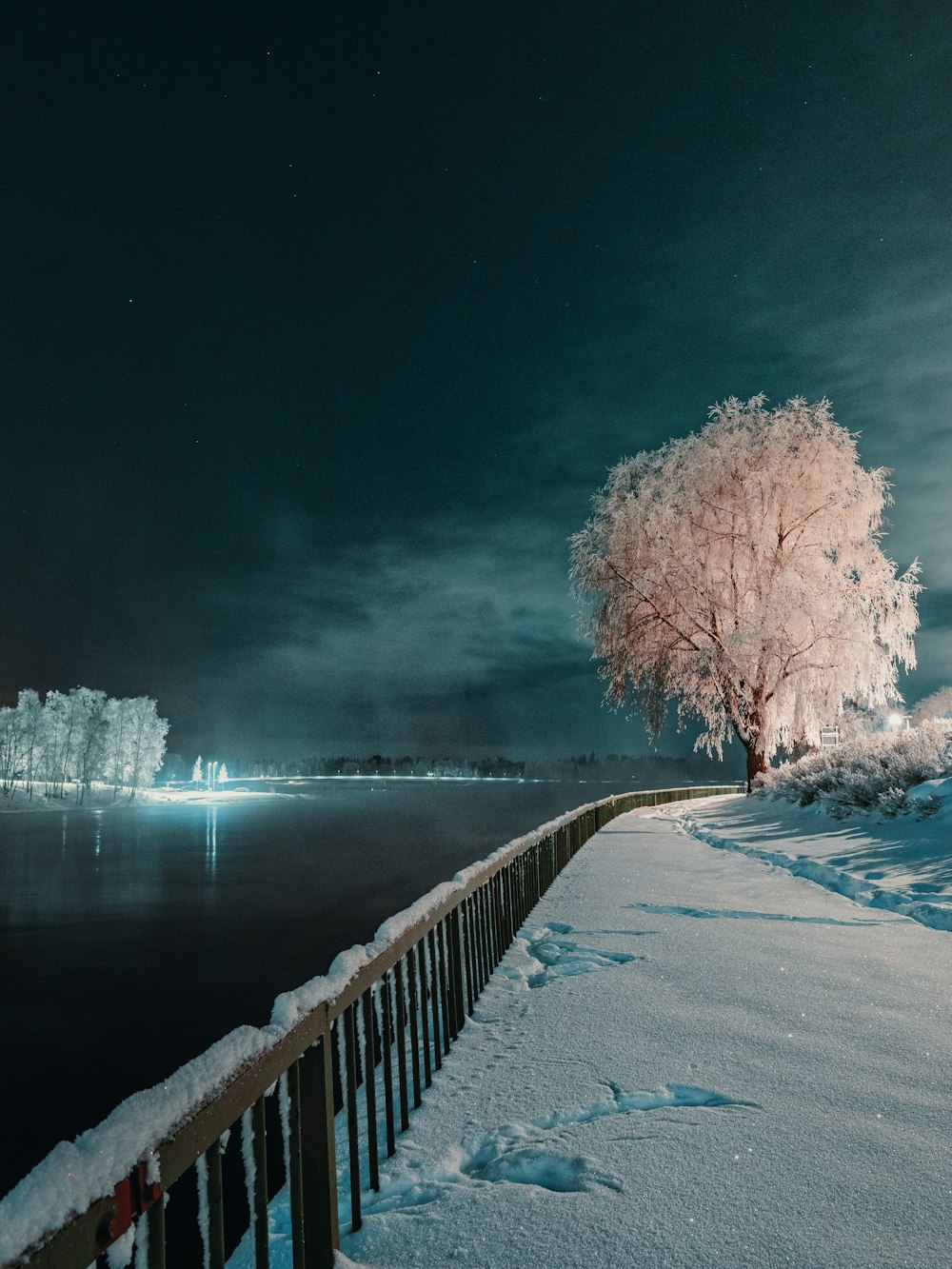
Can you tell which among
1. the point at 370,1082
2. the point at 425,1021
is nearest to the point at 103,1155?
the point at 370,1082

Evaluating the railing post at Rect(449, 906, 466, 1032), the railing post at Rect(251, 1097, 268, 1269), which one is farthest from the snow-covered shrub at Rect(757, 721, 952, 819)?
the railing post at Rect(251, 1097, 268, 1269)

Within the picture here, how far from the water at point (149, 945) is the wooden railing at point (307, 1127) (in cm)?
466

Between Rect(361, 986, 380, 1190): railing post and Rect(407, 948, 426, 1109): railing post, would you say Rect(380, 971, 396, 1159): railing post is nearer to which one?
Rect(361, 986, 380, 1190): railing post

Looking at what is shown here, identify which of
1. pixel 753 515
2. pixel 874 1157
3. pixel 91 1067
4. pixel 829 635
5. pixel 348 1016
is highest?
pixel 753 515

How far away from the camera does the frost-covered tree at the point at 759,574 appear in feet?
67.7

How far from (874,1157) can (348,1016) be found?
220 cm

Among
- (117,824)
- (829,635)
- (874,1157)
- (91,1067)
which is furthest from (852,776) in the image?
(117,824)

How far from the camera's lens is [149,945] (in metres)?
18.4

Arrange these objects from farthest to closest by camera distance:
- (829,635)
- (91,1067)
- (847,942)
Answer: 1. (829,635)
2. (91,1067)
3. (847,942)

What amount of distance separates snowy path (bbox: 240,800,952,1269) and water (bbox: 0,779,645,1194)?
6.13m

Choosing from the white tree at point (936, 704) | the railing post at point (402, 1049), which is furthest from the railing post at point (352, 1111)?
the white tree at point (936, 704)

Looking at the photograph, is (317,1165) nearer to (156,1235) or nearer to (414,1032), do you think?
(156,1235)

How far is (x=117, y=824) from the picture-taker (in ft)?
233

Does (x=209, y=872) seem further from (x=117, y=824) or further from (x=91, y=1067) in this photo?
(x=117, y=824)
